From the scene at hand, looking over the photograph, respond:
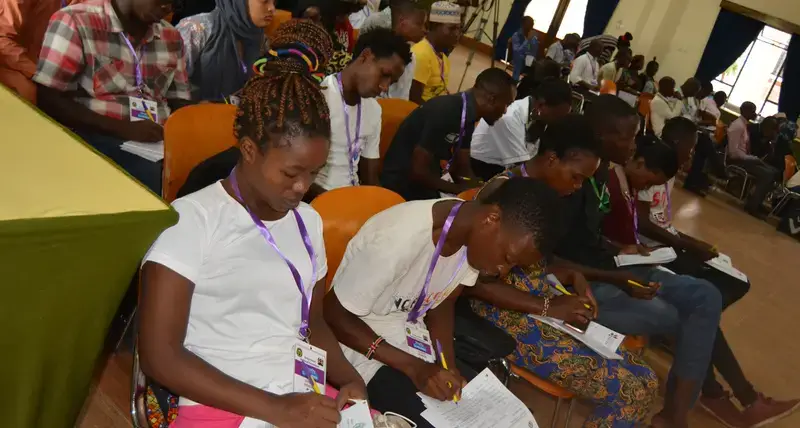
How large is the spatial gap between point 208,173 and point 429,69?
2.49 meters

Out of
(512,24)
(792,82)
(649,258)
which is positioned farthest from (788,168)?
(512,24)

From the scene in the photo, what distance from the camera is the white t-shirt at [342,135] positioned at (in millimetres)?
2557

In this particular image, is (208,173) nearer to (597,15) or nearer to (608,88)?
(608,88)

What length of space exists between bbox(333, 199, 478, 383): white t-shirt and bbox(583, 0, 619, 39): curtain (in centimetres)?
1203

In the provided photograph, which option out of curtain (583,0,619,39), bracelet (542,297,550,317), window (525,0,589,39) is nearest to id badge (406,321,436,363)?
bracelet (542,297,550,317)

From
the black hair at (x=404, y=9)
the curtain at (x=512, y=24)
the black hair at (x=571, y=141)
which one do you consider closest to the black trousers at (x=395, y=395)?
the black hair at (x=571, y=141)

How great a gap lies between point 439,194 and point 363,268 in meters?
1.45

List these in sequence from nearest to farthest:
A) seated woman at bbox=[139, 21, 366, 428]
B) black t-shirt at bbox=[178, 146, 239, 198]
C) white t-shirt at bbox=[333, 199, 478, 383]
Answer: seated woman at bbox=[139, 21, 366, 428]
white t-shirt at bbox=[333, 199, 478, 383]
black t-shirt at bbox=[178, 146, 239, 198]

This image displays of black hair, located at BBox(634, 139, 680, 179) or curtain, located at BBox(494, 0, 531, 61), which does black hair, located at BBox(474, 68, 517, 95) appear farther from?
curtain, located at BBox(494, 0, 531, 61)

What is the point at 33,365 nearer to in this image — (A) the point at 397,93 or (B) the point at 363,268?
(B) the point at 363,268

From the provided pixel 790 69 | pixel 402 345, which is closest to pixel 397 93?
pixel 402 345

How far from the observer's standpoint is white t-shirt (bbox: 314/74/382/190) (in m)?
2.56

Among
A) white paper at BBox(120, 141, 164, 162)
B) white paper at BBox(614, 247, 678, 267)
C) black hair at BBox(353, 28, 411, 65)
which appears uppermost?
black hair at BBox(353, 28, 411, 65)

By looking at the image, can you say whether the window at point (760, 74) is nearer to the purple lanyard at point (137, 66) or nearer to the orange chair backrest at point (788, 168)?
the orange chair backrest at point (788, 168)
